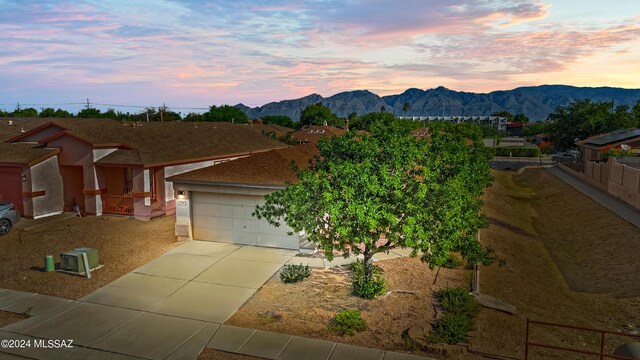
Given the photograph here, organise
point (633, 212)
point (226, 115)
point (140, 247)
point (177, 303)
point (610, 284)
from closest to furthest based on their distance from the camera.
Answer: point (177, 303), point (610, 284), point (140, 247), point (633, 212), point (226, 115)

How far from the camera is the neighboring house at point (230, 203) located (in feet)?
62.1

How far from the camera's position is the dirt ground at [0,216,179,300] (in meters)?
15.3

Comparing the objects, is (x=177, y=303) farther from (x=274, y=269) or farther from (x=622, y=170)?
(x=622, y=170)

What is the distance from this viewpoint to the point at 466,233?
14.4 meters

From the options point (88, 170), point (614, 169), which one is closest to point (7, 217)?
point (88, 170)

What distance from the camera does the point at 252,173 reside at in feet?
64.8

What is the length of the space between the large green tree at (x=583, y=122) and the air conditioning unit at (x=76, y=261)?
6972 centimetres

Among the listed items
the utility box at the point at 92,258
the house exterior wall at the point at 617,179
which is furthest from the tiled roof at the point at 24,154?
the house exterior wall at the point at 617,179

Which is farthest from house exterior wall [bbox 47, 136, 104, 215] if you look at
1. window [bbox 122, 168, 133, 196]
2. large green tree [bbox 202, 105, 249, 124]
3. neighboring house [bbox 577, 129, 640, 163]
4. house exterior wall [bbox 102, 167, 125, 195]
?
large green tree [bbox 202, 105, 249, 124]

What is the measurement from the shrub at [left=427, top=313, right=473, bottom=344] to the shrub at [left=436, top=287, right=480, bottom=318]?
489mm

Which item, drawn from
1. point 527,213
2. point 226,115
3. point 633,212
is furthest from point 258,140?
point 226,115

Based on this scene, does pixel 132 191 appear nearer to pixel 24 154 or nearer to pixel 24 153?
pixel 24 154

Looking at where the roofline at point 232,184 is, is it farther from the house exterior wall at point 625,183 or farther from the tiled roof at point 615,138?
the tiled roof at point 615,138

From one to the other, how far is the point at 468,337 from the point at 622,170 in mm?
29365
